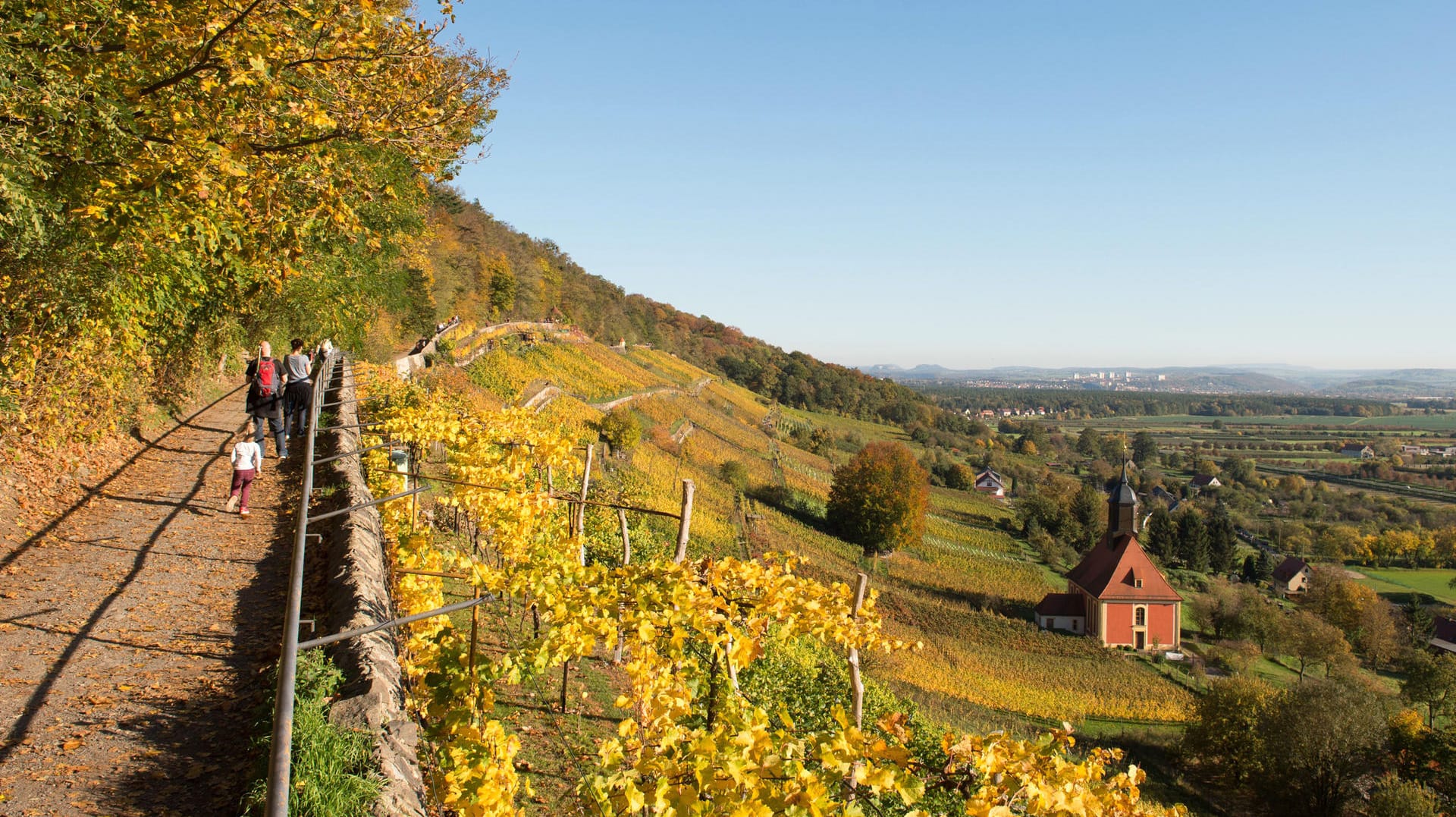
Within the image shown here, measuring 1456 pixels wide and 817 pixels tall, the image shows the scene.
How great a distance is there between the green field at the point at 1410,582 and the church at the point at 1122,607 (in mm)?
33751

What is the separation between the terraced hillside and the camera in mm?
26875

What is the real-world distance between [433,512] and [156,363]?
→ 5.76m

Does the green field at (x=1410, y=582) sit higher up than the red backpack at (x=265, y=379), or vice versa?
the red backpack at (x=265, y=379)

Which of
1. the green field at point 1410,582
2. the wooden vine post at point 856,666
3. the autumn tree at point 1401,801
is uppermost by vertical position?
the wooden vine post at point 856,666

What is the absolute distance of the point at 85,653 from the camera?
570cm

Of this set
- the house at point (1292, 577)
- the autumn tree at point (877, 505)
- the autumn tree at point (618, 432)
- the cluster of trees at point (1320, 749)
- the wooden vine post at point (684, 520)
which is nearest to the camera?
the wooden vine post at point (684, 520)

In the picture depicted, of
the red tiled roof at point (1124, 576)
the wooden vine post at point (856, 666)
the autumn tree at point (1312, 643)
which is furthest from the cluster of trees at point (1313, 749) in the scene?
the wooden vine post at point (856, 666)

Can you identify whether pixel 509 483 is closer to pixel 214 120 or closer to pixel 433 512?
pixel 433 512

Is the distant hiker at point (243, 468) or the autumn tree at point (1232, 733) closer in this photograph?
the distant hiker at point (243, 468)

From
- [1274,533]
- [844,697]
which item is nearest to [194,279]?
[844,697]

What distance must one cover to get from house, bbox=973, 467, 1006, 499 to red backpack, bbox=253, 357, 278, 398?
268 feet

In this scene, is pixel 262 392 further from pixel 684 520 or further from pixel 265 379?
pixel 684 520

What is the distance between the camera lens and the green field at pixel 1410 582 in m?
68.9

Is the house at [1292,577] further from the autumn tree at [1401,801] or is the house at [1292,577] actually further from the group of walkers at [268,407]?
the group of walkers at [268,407]
